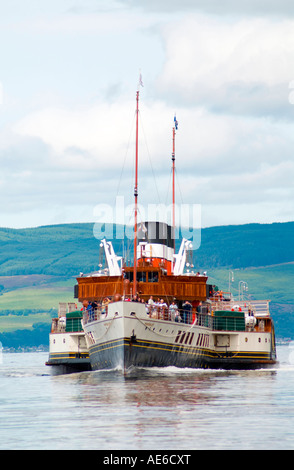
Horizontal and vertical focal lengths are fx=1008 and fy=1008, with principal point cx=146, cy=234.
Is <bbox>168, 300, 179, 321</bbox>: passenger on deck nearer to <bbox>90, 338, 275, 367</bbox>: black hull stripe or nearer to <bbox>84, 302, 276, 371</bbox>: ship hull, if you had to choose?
<bbox>84, 302, 276, 371</bbox>: ship hull

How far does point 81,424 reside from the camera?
4647 cm

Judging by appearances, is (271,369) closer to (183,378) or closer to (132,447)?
(183,378)

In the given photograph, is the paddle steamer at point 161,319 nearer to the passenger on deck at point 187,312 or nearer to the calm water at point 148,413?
the passenger on deck at point 187,312

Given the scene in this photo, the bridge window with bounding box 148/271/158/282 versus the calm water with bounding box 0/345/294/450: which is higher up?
the bridge window with bounding box 148/271/158/282

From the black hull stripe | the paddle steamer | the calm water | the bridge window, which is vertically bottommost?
the calm water

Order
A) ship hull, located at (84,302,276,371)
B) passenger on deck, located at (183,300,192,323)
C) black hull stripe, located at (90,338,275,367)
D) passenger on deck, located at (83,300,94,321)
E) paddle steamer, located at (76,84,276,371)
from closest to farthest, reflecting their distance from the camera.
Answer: ship hull, located at (84,302,276,371) → black hull stripe, located at (90,338,275,367) → paddle steamer, located at (76,84,276,371) → passenger on deck, located at (83,300,94,321) → passenger on deck, located at (183,300,192,323)

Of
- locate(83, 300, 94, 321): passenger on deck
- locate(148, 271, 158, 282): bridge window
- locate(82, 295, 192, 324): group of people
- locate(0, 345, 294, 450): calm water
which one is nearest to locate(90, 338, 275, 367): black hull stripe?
locate(0, 345, 294, 450): calm water

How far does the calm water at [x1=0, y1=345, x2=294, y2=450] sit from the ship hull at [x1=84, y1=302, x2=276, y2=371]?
68.3 inches

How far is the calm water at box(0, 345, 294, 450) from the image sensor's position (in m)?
41.2

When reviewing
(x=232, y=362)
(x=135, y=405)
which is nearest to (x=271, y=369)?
(x=232, y=362)

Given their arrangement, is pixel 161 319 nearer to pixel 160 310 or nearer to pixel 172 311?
pixel 160 310

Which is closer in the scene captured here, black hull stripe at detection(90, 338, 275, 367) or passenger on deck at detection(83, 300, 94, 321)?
black hull stripe at detection(90, 338, 275, 367)

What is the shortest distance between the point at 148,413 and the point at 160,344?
2977 centimetres

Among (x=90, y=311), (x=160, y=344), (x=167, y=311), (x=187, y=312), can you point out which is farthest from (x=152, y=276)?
(x=160, y=344)
